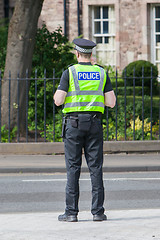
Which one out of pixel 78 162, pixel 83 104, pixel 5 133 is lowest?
pixel 5 133

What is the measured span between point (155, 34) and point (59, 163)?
50.4 feet

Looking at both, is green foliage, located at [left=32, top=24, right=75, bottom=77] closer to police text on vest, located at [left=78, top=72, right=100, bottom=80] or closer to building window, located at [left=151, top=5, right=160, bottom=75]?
building window, located at [left=151, top=5, right=160, bottom=75]

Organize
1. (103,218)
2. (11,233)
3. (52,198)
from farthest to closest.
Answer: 1. (52,198)
2. (103,218)
3. (11,233)

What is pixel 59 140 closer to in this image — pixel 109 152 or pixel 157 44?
Result: pixel 109 152

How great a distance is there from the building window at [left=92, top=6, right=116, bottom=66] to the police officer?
67.8 feet

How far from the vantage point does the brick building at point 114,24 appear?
87.0 ft

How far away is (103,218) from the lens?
6.69 m

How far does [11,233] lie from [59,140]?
9017mm

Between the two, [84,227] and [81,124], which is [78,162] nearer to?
[81,124]

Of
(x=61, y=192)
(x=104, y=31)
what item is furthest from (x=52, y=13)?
(x=61, y=192)

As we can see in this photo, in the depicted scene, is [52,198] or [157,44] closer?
[52,198]

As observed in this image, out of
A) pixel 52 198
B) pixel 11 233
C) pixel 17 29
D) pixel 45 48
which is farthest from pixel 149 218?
pixel 45 48

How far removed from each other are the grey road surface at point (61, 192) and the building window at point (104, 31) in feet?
53.6

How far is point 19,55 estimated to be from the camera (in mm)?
15289
